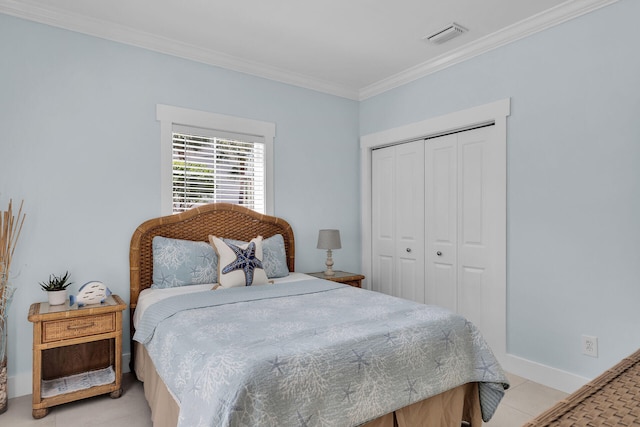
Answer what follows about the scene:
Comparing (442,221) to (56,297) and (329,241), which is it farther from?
(56,297)

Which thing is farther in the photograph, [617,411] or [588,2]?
[588,2]

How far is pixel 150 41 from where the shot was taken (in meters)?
3.13

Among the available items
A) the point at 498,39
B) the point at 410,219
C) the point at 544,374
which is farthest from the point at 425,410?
the point at 498,39

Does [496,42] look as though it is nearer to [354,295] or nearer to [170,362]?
[354,295]

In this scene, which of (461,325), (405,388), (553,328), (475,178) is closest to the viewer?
(405,388)

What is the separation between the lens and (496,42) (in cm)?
312

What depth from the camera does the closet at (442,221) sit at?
3.22 metres

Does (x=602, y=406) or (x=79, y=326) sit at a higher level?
(x=602, y=406)

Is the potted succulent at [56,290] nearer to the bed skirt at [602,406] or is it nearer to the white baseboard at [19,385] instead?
the white baseboard at [19,385]

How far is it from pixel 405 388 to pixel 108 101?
287cm

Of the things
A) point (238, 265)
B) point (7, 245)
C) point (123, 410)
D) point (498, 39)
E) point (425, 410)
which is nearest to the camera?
point (425, 410)

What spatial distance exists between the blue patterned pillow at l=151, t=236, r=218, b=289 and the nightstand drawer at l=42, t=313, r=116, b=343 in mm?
458

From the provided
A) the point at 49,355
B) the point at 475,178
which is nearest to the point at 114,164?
the point at 49,355

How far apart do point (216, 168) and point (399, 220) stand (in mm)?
1895
